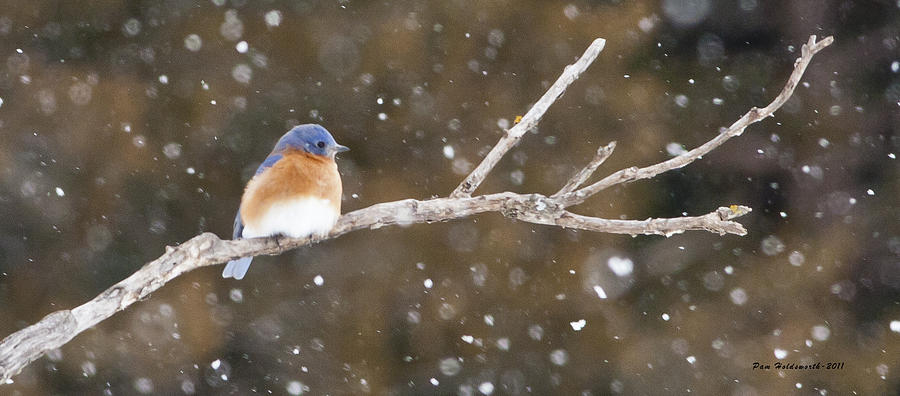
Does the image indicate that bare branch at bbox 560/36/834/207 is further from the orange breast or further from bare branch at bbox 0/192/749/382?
the orange breast

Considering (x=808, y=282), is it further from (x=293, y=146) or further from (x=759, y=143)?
(x=293, y=146)

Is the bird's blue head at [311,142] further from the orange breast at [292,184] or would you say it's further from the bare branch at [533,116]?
the bare branch at [533,116]

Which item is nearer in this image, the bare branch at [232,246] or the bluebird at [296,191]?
the bare branch at [232,246]

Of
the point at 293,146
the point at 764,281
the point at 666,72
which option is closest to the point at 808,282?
the point at 764,281

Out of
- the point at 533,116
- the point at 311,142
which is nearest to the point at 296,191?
the point at 311,142

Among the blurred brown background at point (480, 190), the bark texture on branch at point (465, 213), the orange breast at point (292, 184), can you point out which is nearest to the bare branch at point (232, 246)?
the bark texture on branch at point (465, 213)

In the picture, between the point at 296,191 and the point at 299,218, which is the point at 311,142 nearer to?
the point at 296,191
